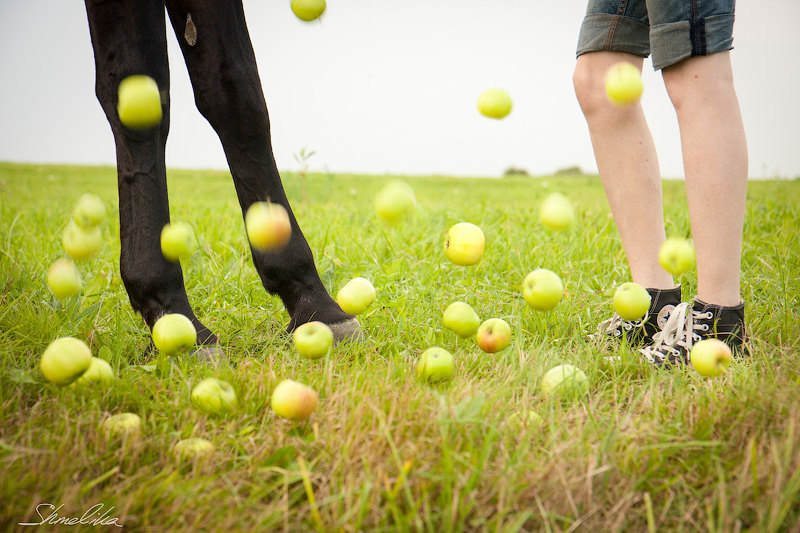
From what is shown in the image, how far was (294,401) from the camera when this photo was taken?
53.9 inches

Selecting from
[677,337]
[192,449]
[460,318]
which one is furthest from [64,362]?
[677,337]

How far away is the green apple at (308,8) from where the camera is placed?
71.1 inches

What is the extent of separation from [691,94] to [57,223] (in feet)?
15.5

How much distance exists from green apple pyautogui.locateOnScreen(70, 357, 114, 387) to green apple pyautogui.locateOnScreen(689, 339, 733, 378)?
6.06 ft

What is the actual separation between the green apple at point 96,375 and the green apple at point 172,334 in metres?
0.16

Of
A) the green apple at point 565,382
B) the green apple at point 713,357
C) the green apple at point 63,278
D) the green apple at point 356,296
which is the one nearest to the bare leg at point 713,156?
the green apple at point 713,357

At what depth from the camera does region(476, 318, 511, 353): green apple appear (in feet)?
5.97

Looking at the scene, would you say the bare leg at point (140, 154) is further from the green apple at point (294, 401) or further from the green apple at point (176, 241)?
the green apple at point (294, 401)

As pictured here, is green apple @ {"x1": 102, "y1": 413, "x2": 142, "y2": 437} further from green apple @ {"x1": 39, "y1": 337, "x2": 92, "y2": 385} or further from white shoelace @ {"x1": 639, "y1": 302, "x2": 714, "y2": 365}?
white shoelace @ {"x1": 639, "y1": 302, "x2": 714, "y2": 365}

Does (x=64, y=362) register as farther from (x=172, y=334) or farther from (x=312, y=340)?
(x=312, y=340)

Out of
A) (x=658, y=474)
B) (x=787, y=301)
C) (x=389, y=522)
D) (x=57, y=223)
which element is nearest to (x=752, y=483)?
(x=658, y=474)

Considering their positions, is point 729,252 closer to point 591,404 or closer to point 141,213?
point 591,404

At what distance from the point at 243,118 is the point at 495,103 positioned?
95 centimetres

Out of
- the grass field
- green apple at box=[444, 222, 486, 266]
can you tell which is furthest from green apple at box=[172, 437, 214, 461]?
green apple at box=[444, 222, 486, 266]
